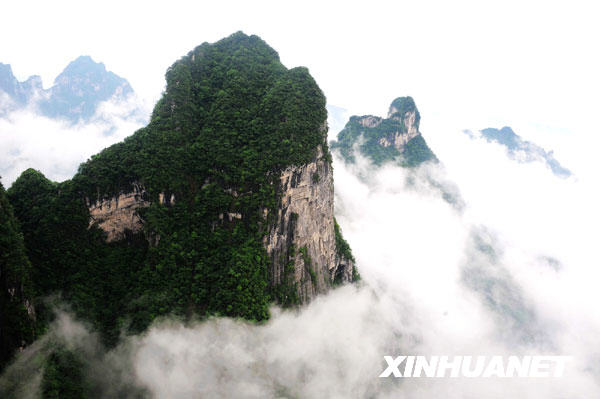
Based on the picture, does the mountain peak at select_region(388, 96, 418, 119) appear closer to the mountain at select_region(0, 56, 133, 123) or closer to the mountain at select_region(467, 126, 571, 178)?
the mountain at select_region(467, 126, 571, 178)

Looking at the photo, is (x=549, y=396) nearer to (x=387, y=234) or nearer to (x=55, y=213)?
(x=387, y=234)

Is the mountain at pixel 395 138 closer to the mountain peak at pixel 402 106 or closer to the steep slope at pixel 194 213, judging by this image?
the mountain peak at pixel 402 106

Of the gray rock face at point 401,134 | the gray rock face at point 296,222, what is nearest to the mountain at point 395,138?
the gray rock face at point 401,134

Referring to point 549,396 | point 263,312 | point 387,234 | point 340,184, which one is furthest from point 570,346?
point 263,312

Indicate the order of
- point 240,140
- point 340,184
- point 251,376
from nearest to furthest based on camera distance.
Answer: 1. point 251,376
2. point 240,140
3. point 340,184

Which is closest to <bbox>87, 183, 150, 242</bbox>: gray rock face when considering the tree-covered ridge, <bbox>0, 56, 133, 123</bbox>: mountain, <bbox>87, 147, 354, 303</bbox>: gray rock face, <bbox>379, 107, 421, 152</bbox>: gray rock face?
<bbox>87, 147, 354, 303</bbox>: gray rock face

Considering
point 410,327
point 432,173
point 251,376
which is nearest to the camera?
point 251,376

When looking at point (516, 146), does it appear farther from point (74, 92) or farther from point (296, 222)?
point (74, 92)
